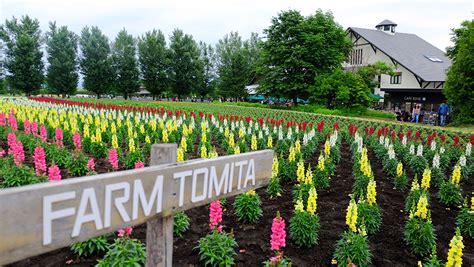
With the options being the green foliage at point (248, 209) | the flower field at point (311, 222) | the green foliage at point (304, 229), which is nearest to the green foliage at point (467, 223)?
the flower field at point (311, 222)

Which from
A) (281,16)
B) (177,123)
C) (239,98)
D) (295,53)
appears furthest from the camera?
(239,98)

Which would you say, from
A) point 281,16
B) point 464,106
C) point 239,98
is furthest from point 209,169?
point 239,98

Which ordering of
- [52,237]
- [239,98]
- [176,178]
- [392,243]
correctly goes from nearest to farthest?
[52,237] → [176,178] → [392,243] → [239,98]

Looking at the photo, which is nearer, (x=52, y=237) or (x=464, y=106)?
(x=52, y=237)

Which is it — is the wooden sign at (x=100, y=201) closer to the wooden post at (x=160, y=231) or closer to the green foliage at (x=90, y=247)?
the wooden post at (x=160, y=231)

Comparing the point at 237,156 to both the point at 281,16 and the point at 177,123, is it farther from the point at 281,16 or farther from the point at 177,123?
the point at 281,16

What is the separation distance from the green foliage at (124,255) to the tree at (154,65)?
4716 cm

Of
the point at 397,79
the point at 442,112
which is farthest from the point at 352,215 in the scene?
the point at 397,79

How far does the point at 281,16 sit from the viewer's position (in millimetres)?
36406

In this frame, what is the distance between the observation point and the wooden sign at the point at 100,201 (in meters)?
1.32

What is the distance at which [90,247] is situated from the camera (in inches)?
163

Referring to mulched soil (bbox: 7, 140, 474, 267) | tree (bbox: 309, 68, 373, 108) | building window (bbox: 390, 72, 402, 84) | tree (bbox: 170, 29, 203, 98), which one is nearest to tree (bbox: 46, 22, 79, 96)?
tree (bbox: 170, 29, 203, 98)

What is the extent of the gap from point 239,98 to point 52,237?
53815mm

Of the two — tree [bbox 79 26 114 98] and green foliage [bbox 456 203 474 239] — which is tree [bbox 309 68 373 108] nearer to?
green foliage [bbox 456 203 474 239]
